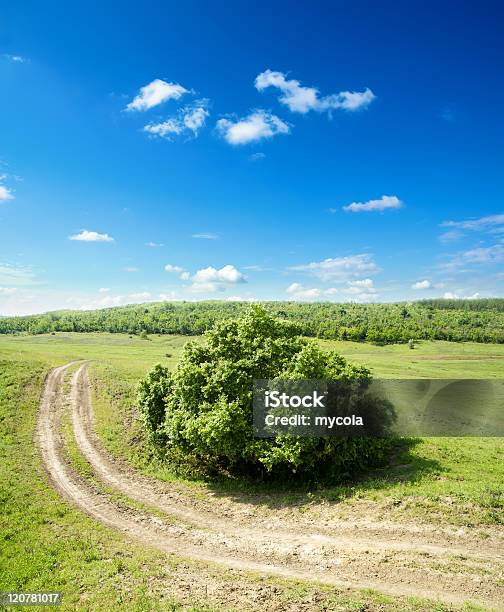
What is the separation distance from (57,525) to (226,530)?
10425mm

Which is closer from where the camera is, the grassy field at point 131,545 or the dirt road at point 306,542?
the dirt road at point 306,542

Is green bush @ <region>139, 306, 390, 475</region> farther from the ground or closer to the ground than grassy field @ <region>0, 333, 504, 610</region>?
farther from the ground

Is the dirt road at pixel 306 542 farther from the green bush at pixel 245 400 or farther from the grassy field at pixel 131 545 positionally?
the green bush at pixel 245 400

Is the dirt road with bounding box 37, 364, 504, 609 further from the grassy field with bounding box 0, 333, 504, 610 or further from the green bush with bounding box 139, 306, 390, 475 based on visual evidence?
the green bush with bounding box 139, 306, 390, 475

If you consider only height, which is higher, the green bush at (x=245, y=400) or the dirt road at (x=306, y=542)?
the green bush at (x=245, y=400)

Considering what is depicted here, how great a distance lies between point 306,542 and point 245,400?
36.3 ft

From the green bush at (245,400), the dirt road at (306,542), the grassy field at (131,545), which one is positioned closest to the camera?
the dirt road at (306,542)

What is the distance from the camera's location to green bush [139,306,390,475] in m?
29.9

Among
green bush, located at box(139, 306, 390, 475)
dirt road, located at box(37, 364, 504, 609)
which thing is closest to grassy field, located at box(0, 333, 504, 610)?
dirt road, located at box(37, 364, 504, 609)

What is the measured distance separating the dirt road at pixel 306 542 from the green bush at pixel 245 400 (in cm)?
403

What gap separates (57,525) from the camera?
2517cm

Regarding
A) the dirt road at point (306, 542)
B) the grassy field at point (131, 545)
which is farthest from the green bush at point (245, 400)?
the dirt road at point (306, 542)

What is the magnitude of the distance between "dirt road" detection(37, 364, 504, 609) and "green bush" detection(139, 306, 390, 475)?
403 cm

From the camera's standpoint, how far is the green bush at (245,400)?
29.9m
